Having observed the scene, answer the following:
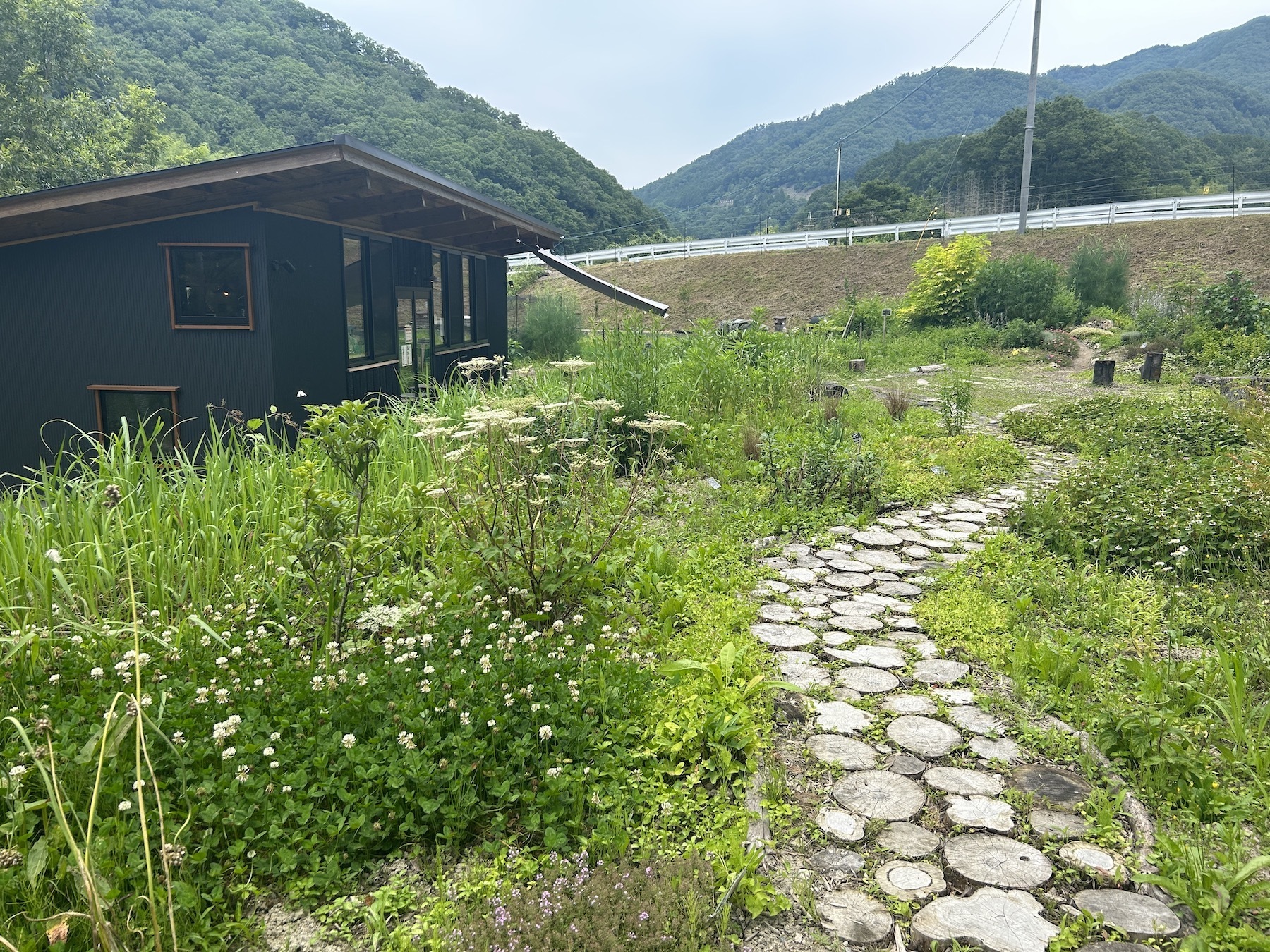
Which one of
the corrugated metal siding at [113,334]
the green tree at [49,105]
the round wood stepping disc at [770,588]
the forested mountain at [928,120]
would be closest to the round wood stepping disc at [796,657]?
the round wood stepping disc at [770,588]

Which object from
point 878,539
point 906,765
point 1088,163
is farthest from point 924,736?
point 1088,163

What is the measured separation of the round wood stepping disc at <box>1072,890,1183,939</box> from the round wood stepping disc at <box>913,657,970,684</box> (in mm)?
1210

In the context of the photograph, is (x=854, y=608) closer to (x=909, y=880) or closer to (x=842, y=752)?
(x=842, y=752)

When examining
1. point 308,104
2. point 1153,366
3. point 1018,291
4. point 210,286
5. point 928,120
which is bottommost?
point 1153,366

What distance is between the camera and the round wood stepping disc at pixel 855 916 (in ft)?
6.11

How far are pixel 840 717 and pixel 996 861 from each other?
819 millimetres

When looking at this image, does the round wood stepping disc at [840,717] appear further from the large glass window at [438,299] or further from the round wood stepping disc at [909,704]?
the large glass window at [438,299]

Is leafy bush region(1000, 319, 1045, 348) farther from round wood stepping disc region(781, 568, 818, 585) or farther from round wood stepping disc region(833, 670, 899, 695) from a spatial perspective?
round wood stepping disc region(833, 670, 899, 695)

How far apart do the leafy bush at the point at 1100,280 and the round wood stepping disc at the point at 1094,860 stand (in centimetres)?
2063

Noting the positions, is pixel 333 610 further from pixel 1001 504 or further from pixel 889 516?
pixel 1001 504

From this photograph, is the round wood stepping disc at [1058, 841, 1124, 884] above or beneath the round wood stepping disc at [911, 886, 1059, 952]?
above

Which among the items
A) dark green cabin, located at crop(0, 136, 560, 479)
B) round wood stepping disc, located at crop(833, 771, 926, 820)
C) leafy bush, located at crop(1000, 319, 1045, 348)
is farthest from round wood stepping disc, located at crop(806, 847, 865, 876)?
leafy bush, located at crop(1000, 319, 1045, 348)

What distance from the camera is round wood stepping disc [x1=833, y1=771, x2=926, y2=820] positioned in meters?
2.33

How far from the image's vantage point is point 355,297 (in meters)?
9.81
